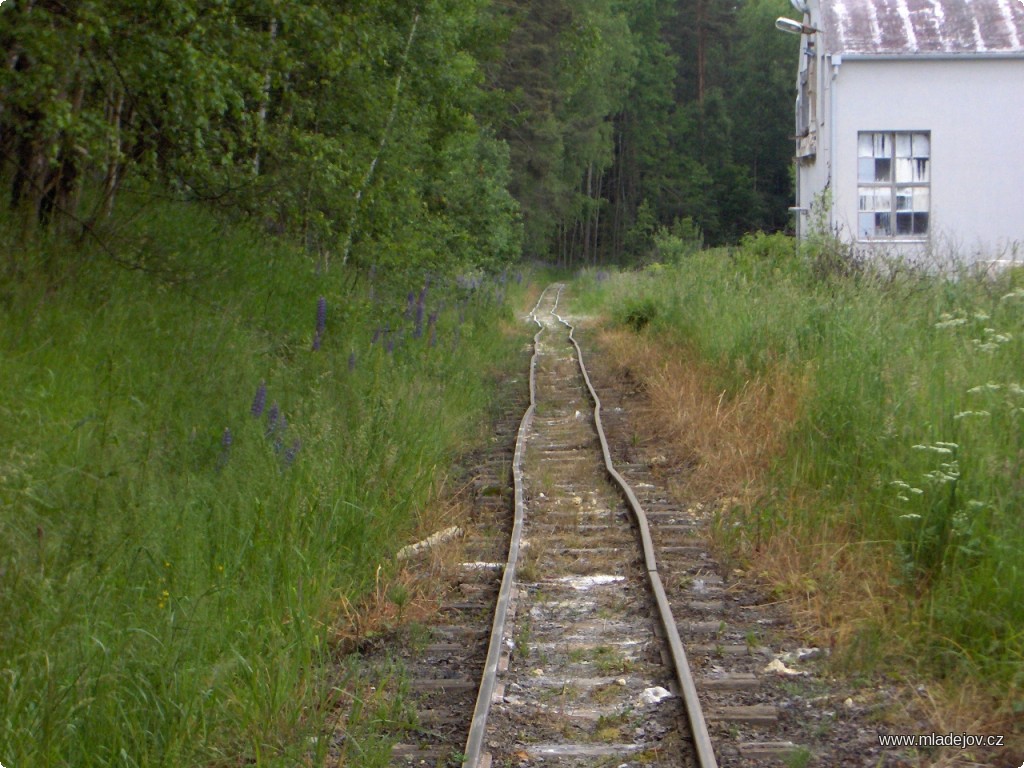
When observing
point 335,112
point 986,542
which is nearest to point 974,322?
point 986,542

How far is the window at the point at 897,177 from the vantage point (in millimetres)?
21250

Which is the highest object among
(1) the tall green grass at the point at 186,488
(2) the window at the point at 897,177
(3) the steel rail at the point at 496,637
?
(2) the window at the point at 897,177

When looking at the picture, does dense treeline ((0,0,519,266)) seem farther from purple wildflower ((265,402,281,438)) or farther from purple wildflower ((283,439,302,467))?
purple wildflower ((283,439,302,467))

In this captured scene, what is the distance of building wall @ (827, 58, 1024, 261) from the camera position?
20906 millimetres

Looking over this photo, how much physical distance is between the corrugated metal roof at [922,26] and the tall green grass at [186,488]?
1406 cm

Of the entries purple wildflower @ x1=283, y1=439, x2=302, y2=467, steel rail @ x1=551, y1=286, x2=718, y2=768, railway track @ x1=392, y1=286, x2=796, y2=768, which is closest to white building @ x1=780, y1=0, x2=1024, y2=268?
steel rail @ x1=551, y1=286, x2=718, y2=768

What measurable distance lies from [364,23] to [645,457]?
499 cm

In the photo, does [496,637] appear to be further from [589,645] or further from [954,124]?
[954,124]

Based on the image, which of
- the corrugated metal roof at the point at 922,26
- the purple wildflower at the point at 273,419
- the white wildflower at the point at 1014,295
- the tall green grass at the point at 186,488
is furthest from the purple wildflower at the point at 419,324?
the corrugated metal roof at the point at 922,26

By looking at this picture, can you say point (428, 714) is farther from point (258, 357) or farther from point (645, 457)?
point (645, 457)

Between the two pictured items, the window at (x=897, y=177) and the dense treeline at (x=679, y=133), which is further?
the dense treeline at (x=679, y=133)

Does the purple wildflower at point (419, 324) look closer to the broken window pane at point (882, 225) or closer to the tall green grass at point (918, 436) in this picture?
the tall green grass at point (918, 436)

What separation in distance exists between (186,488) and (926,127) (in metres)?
18.8

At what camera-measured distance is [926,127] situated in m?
21.1
